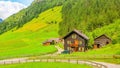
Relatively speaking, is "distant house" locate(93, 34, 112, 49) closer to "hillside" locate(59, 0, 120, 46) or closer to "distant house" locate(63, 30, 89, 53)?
"hillside" locate(59, 0, 120, 46)

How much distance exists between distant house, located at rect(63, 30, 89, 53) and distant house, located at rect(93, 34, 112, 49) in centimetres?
451

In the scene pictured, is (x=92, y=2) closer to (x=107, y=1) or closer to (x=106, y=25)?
(x=107, y=1)

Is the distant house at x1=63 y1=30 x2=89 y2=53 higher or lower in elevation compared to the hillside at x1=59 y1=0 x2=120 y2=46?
lower

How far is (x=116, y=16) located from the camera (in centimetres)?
15650

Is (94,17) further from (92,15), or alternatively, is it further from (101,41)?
(101,41)

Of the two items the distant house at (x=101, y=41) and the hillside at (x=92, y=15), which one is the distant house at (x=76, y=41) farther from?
the hillside at (x=92, y=15)

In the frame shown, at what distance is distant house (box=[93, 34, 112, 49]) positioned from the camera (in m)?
127

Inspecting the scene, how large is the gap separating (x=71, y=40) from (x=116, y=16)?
123ft

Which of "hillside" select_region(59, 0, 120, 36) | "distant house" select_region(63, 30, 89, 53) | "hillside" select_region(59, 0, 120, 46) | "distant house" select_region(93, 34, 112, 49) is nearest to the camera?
"distant house" select_region(93, 34, 112, 49)

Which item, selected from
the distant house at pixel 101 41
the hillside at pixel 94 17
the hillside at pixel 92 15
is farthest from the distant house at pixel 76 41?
the hillside at pixel 92 15

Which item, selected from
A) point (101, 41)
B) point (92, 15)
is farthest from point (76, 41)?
point (92, 15)

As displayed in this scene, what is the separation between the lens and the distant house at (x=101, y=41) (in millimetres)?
127325

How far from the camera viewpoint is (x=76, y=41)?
130 meters

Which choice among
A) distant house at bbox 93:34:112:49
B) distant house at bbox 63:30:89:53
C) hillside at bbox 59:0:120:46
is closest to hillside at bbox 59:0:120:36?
hillside at bbox 59:0:120:46
